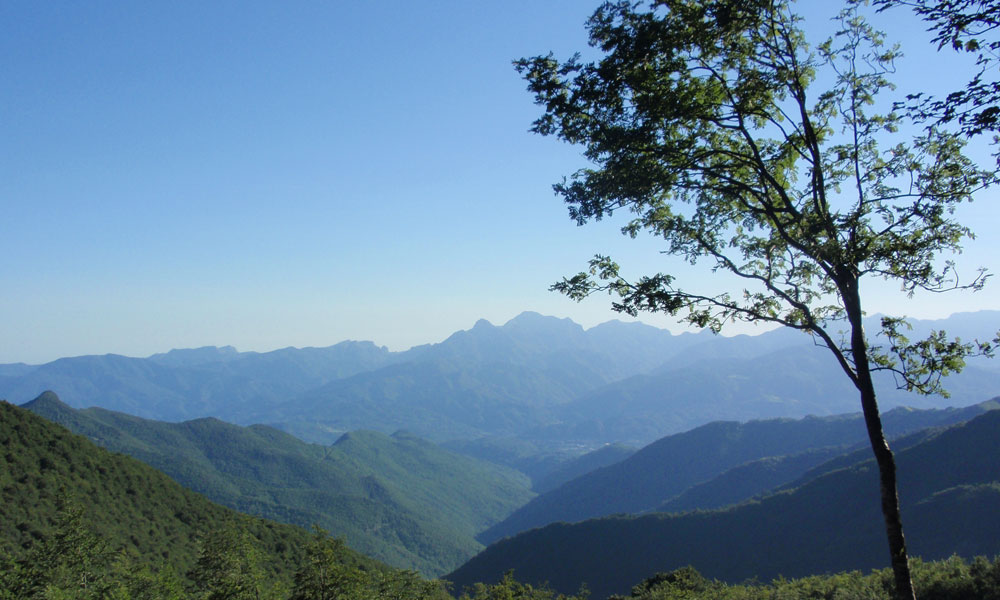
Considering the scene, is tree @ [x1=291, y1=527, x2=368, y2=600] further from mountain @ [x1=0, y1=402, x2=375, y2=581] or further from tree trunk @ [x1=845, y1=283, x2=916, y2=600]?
mountain @ [x1=0, y1=402, x2=375, y2=581]

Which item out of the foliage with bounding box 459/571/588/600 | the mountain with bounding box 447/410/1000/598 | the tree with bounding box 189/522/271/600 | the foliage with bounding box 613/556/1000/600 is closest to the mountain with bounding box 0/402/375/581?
the tree with bounding box 189/522/271/600

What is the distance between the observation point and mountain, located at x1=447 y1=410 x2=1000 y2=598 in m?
83.4

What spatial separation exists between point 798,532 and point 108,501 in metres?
115

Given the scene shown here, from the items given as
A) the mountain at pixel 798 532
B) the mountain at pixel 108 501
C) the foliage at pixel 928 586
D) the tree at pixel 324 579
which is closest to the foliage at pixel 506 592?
the tree at pixel 324 579

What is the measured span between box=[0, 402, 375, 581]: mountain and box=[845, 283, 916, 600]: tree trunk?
49470 millimetres

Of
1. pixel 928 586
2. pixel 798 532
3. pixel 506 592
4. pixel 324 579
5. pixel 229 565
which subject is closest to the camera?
pixel 928 586

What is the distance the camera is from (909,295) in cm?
881

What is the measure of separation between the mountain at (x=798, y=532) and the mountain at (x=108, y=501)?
6640cm

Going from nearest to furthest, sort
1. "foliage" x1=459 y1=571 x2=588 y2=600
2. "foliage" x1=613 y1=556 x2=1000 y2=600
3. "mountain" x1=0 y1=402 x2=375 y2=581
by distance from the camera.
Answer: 1. "foliage" x1=613 y1=556 x2=1000 y2=600
2. "foliage" x1=459 y1=571 x2=588 y2=600
3. "mountain" x1=0 y1=402 x2=375 y2=581

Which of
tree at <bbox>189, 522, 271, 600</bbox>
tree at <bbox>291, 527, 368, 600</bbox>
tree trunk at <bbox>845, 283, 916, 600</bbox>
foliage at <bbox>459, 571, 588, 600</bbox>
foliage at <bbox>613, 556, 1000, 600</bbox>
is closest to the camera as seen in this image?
tree trunk at <bbox>845, 283, 916, 600</bbox>

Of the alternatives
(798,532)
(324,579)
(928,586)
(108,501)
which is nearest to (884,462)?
(928,586)

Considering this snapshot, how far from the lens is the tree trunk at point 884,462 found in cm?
836

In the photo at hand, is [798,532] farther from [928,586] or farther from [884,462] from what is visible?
[884,462]

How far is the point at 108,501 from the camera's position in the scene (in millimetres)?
60031
